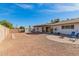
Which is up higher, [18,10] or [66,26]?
[18,10]

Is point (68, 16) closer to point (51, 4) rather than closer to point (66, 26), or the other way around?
point (51, 4)

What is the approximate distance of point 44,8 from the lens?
12266 mm

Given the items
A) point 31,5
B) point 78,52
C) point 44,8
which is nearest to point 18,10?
point 31,5

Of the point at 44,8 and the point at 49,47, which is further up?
the point at 44,8

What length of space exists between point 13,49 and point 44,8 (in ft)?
11.8

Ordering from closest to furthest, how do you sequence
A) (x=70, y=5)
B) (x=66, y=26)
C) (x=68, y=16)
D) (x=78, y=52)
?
(x=78, y=52)
(x=70, y=5)
(x=68, y=16)
(x=66, y=26)

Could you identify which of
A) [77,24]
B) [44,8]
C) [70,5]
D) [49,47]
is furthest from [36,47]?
[77,24]

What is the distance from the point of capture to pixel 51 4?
38.5 ft

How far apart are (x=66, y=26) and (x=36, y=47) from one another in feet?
29.6

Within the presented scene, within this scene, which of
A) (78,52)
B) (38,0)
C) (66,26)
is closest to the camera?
(78,52)

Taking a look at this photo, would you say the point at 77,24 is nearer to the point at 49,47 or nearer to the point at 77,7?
the point at 77,7

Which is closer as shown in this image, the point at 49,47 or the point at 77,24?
the point at 49,47

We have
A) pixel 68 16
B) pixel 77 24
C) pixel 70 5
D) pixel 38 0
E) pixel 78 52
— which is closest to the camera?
pixel 78 52

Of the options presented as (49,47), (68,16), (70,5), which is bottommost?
(49,47)
